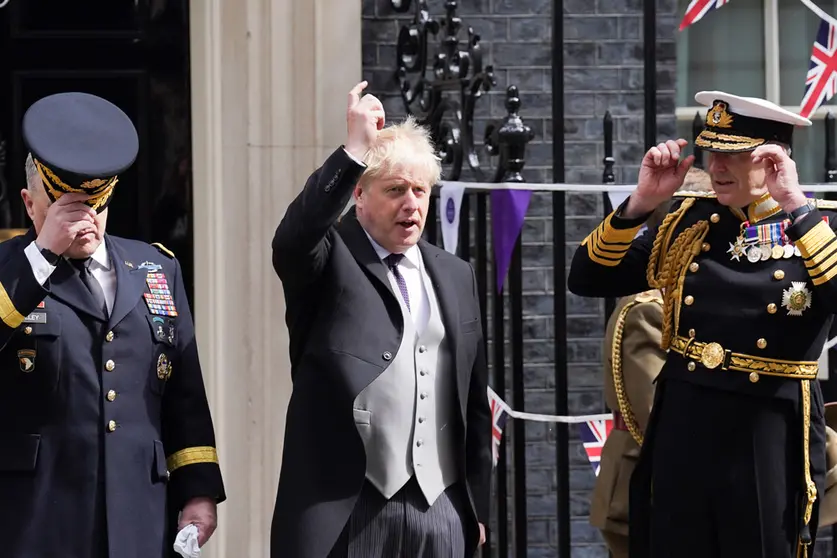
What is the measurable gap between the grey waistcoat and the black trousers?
655 millimetres

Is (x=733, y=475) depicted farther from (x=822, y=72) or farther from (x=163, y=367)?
(x=822, y=72)

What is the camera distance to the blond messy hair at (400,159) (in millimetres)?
4086

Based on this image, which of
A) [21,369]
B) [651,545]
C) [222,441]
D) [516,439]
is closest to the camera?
[21,369]

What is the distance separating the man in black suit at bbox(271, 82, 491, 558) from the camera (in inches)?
156

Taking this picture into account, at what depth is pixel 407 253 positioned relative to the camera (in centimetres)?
421

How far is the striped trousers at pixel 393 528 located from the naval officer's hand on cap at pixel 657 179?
3.33ft

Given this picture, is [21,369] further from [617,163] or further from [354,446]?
[617,163]

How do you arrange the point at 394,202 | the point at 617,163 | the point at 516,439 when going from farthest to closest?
1. the point at 617,163
2. the point at 516,439
3. the point at 394,202

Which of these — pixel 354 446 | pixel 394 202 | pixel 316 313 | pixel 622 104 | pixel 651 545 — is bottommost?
pixel 651 545

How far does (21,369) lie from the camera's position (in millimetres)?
3816

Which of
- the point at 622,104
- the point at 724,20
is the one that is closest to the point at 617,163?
the point at 622,104

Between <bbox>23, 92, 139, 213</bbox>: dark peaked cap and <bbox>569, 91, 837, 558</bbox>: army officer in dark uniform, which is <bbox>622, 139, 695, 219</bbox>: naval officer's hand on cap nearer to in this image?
<bbox>569, 91, 837, 558</bbox>: army officer in dark uniform

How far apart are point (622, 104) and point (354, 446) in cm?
311

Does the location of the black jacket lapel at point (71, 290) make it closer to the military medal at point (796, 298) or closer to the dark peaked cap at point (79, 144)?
the dark peaked cap at point (79, 144)
